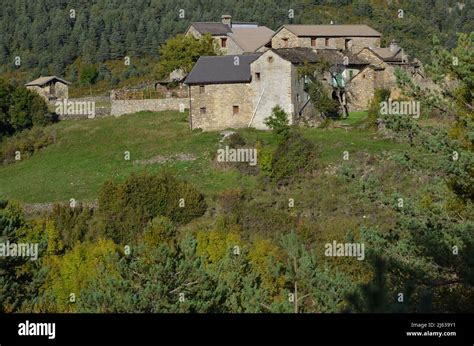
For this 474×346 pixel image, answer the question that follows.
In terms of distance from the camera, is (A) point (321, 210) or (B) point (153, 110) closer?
(A) point (321, 210)

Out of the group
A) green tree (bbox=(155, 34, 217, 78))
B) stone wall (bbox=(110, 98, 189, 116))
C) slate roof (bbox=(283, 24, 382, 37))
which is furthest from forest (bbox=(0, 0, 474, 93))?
stone wall (bbox=(110, 98, 189, 116))

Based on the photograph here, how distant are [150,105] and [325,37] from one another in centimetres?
1152

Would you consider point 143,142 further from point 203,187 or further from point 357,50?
point 357,50

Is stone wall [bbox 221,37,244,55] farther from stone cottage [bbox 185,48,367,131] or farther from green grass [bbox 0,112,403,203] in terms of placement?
stone cottage [bbox 185,48,367,131]

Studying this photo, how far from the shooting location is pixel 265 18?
276ft

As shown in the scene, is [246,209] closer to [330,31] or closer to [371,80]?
[371,80]

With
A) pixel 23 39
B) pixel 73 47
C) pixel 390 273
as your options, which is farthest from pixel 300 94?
pixel 23 39

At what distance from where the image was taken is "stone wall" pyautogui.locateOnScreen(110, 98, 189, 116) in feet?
159

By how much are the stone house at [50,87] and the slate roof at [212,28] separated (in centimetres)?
1015

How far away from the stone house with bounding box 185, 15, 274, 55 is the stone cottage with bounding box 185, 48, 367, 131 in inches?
439

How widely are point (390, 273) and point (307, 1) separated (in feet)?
266

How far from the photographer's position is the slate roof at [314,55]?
43.5 metres

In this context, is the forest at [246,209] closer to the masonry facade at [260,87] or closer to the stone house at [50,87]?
the masonry facade at [260,87]

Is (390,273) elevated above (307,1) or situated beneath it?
situated beneath
